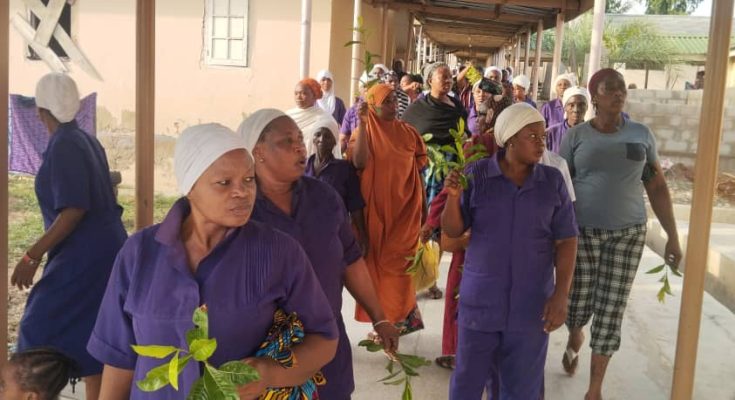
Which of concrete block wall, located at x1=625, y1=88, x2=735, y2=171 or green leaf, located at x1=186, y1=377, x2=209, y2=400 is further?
concrete block wall, located at x1=625, y1=88, x2=735, y2=171

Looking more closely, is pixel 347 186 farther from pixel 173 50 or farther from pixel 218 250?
pixel 173 50

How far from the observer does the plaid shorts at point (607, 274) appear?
376 centimetres

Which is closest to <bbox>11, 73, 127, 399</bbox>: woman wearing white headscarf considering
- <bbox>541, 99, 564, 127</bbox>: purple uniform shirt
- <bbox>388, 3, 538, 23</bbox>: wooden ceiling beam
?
<bbox>541, 99, 564, 127</bbox>: purple uniform shirt

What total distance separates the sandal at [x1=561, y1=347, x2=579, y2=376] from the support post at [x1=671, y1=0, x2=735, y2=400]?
2.01 m

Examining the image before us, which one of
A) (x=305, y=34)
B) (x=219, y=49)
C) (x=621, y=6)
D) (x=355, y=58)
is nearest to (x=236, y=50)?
(x=219, y=49)

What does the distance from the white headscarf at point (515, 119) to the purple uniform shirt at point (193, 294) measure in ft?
4.78

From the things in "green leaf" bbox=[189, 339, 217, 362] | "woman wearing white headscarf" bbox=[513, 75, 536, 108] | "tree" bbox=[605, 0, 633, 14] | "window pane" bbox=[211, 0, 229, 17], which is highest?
"tree" bbox=[605, 0, 633, 14]

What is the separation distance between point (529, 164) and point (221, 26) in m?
8.82

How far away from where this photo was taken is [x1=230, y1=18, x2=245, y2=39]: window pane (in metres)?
10.8

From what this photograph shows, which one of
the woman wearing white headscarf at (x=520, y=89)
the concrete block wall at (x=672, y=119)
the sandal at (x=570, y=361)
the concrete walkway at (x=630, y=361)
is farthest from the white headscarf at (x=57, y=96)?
the concrete block wall at (x=672, y=119)

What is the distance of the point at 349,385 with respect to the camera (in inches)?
104

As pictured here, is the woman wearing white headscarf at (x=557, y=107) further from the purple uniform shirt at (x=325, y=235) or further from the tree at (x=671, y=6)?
the tree at (x=671, y=6)

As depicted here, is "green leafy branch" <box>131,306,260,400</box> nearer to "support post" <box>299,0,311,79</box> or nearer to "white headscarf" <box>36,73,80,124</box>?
"white headscarf" <box>36,73,80,124</box>

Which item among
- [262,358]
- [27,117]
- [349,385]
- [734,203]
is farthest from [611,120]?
[734,203]
